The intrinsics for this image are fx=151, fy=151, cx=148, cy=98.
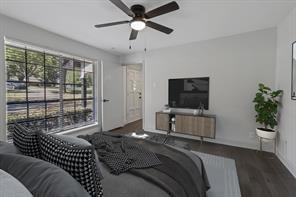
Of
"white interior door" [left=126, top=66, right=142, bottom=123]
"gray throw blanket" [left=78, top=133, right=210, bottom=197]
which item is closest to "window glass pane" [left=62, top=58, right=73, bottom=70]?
"white interior door" [left=126, top=66, right=142, bottom=123]

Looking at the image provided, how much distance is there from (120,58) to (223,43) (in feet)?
10.2

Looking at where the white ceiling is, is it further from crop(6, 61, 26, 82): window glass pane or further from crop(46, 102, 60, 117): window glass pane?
crop(46, 102, 60, 117): window glass pane

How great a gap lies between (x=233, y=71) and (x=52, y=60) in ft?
13.2

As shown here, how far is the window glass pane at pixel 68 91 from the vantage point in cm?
359

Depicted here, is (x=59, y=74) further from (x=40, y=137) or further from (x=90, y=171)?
(x=90, y=171)

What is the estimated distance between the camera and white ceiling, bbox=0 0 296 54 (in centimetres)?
215

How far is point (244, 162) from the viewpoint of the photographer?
260 cm

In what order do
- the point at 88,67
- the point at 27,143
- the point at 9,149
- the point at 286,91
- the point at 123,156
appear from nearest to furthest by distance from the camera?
the point at 27,143 < the point at 9,149 < the point at 123,156 < the point at 286,91 < the point at 88,67

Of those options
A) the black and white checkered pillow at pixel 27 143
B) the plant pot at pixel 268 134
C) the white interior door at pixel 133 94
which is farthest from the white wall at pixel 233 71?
the black and white checkered pillow at pixel 27 143

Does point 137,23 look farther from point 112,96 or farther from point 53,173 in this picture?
point 112,96

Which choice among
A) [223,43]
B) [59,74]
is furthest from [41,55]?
[223,43]

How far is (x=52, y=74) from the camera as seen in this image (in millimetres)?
3334

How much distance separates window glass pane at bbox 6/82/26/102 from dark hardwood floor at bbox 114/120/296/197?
3.56m

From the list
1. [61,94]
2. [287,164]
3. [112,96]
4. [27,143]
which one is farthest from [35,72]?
[287,164]
